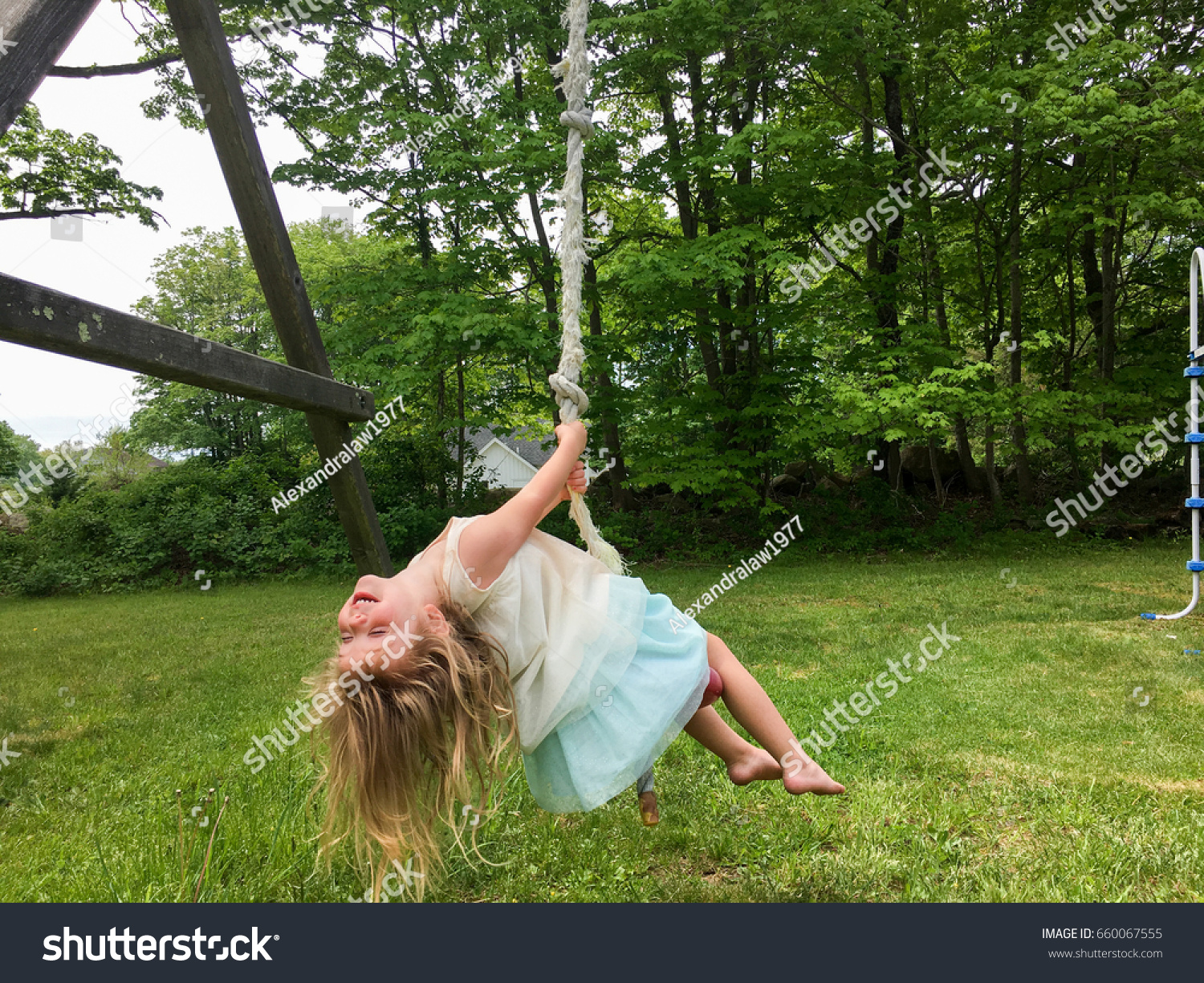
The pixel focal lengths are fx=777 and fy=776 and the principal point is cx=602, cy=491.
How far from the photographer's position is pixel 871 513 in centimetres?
1200

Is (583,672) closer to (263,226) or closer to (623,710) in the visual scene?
(623,710)

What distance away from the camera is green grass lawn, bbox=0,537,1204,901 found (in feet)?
8.43

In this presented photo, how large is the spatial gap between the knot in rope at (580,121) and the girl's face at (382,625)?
4.18 ft

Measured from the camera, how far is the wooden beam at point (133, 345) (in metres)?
1.71

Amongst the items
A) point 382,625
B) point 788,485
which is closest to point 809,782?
point 382,625

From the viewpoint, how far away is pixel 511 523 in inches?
69.9

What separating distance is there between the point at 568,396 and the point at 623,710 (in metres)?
0.80

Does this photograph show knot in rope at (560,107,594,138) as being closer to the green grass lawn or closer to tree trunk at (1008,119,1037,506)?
the green grass lawn

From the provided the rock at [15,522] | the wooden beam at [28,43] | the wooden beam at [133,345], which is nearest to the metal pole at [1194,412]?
the wooden beam at [133,345]

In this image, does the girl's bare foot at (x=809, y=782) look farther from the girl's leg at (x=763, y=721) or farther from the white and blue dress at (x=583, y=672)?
the white and blue dress at (x=583, y=672)

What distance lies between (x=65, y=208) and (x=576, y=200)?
8204mm

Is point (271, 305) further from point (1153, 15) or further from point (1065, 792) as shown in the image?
point (1153, 15)

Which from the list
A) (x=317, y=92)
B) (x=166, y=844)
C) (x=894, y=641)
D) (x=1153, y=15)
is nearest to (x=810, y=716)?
(x=894, y=641)

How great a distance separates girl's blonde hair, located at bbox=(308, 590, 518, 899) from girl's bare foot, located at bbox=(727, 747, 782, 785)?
55 cm
